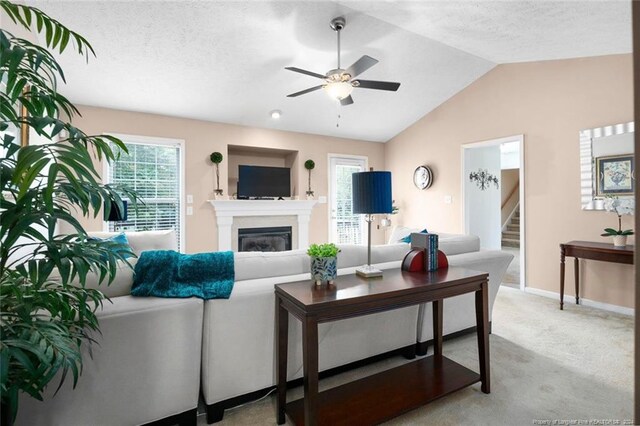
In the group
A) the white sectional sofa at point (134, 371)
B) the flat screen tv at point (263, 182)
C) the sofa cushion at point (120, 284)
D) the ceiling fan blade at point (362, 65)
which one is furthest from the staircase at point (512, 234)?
the sofa cushion at point (120, 284)

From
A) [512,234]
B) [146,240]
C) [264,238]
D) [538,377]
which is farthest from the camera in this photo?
[512,234]

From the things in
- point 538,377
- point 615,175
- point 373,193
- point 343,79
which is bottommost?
point 538,377

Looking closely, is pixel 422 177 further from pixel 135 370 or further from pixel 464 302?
pixel 135 370

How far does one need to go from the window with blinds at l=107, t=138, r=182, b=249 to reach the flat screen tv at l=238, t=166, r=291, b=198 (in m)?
0.93

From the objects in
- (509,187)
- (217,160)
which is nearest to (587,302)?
(217,160)

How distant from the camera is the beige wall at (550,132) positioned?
338 cm

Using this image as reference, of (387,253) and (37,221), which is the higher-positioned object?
(37,221)

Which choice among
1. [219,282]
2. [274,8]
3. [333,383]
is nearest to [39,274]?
[219,282]

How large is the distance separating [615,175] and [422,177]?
2551 mm

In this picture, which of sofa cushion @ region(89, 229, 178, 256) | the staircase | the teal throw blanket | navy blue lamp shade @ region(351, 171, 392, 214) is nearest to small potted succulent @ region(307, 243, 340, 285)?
navy blue lamp shade @ region(351, 171, 392, 214)

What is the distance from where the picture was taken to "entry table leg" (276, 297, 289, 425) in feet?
5.47

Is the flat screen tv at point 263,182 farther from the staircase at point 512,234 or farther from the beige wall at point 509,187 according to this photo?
the beige wall at point 509,187

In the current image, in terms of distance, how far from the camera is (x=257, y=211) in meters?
5.08

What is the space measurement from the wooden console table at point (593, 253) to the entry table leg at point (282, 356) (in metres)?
→ 3.28
